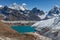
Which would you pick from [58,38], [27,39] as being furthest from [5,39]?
[58,38]

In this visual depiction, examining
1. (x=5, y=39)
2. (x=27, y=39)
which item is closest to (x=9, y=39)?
(x=5, y=39)

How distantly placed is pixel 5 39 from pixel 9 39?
74 centimetres

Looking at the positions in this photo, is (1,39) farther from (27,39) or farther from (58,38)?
(58,38)

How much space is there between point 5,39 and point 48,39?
952 centimetres

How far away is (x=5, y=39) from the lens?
28625 millimetres

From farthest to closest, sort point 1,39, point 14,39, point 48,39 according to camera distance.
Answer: point 48,39, point 14,39, point 1,39

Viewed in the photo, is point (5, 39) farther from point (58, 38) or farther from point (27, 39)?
point (58, 38)

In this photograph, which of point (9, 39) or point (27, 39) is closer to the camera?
point (9, 39)

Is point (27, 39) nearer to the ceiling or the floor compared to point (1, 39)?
nearer to the ceiling

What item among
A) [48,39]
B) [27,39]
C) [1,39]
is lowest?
[1,39]

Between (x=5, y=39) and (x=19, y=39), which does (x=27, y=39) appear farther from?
(x=5, y=39)

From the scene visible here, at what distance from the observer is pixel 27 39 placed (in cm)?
3119

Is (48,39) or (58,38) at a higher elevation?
(48,39)

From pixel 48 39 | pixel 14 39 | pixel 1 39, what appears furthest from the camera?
pixel 48 39
